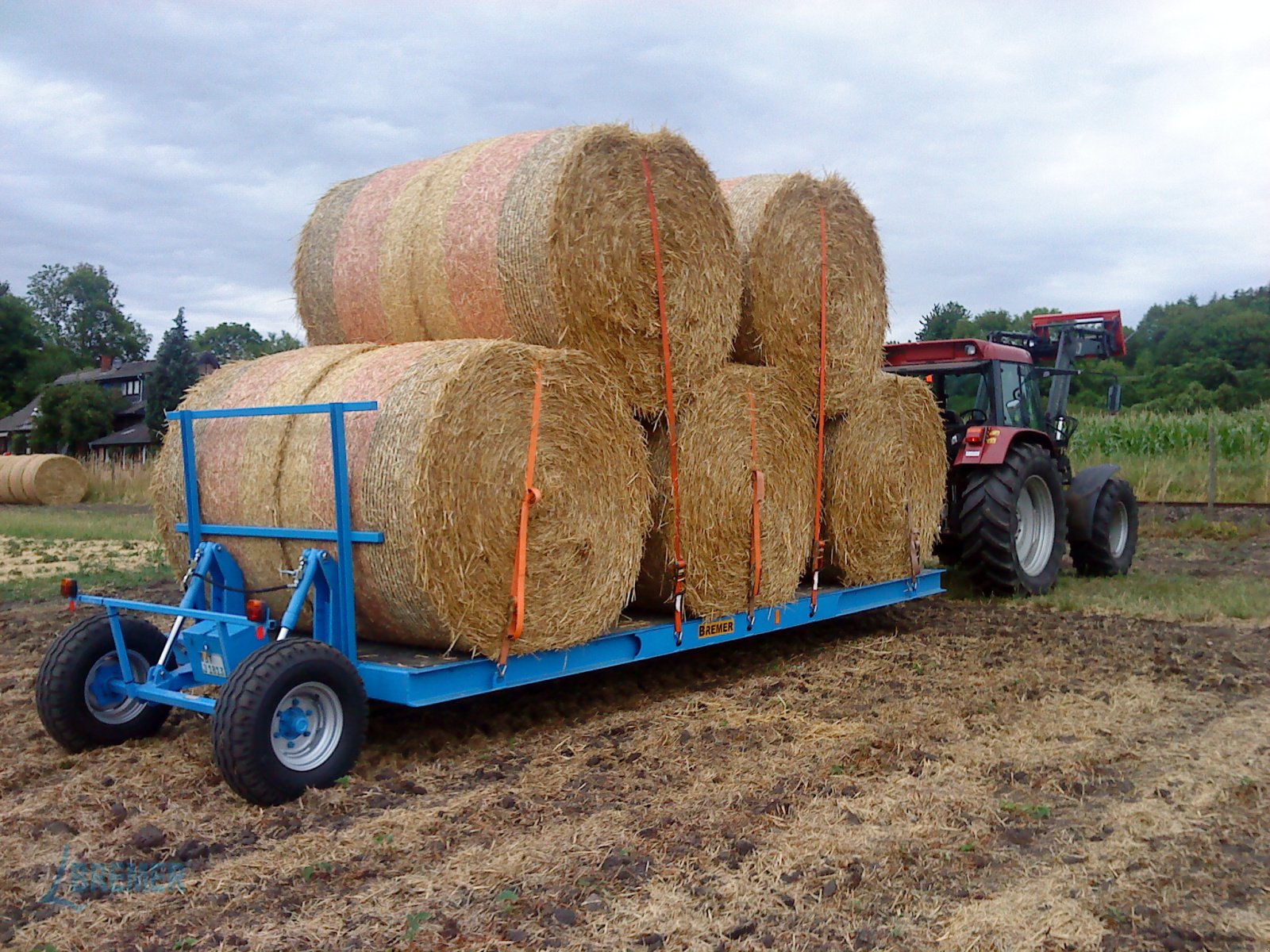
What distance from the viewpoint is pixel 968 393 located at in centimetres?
993

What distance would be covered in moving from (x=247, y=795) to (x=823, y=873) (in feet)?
7.09

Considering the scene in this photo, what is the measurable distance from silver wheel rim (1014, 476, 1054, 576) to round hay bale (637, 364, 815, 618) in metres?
3.40

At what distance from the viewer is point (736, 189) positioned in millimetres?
6969

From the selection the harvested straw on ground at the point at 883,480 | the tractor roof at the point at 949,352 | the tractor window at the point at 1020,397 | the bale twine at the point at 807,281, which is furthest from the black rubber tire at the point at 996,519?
the bale twine at the point at 807,281


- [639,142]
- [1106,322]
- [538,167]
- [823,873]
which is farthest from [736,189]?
[1106,322]

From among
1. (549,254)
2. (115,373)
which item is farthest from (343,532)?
(115,373)

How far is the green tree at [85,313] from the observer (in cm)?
7950

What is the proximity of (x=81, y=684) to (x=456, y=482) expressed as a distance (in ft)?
6.34

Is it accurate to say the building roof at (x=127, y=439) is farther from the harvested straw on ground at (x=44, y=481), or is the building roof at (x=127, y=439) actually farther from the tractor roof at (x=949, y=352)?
the tractor roof at (x=949, y=352)

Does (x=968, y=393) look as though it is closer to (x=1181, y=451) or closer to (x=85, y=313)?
(x=1181, y=451)

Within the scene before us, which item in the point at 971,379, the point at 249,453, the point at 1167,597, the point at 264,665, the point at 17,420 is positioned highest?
the point at 971,379

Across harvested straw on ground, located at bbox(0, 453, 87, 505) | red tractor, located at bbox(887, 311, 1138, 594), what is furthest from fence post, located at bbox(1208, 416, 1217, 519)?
harvested straw on ground, located at bbox(0, 453, 87, 505)

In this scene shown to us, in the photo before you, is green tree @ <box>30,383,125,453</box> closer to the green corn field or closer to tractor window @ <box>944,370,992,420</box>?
the green corn field

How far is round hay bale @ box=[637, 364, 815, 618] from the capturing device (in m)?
6.11
